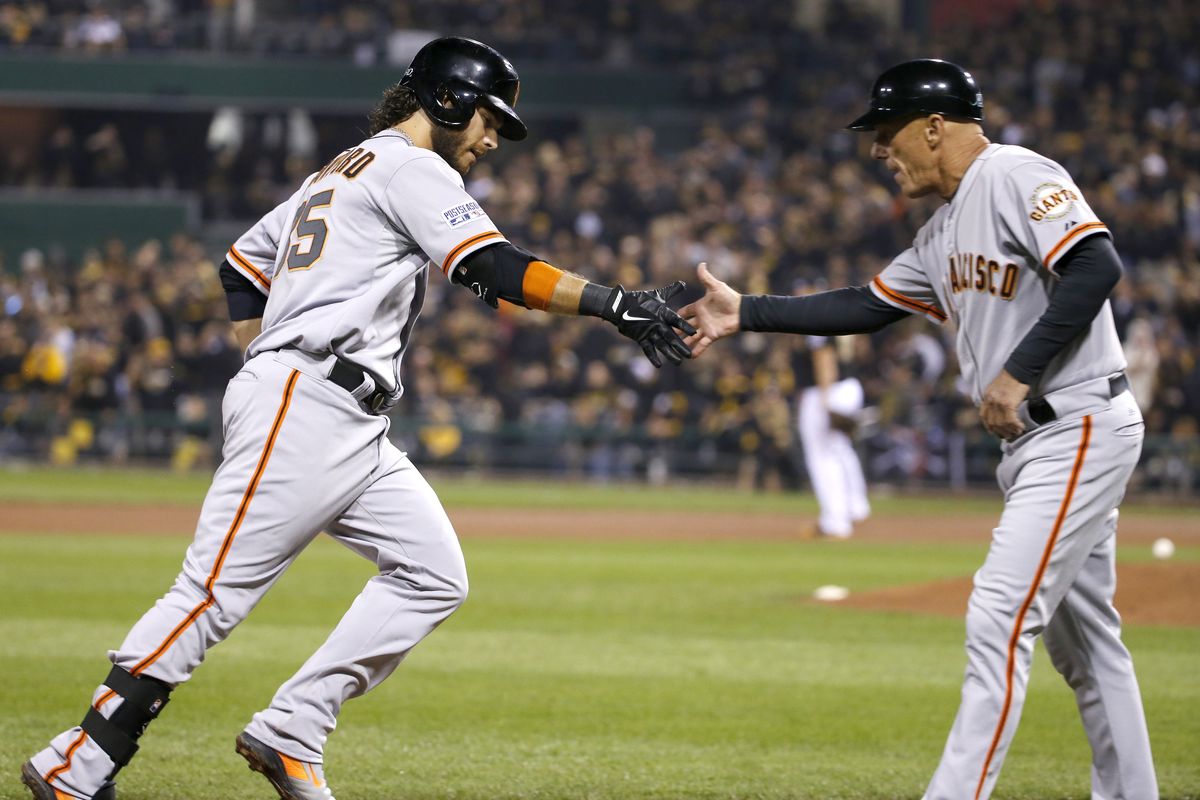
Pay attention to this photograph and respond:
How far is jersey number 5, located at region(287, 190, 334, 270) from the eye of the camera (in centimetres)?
471

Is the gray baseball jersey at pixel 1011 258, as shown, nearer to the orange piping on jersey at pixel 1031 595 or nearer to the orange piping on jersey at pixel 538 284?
the orange piping on jersey at pixel 1031 595

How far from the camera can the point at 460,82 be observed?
4.85 meters

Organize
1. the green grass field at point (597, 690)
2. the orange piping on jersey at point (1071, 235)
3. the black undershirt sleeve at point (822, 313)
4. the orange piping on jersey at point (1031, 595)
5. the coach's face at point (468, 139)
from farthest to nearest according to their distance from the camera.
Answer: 1. the green grass field at point (597, 690)
2. the black undershirt sleeve at point (822, 313)
3. the coach's face at point (468, 139)
4. the orange piping on jersey at point (1071, 235)
5. the orange piping on jersey at point (1031, 595)

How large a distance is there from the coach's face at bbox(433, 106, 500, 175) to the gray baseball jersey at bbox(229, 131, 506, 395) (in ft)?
0.56

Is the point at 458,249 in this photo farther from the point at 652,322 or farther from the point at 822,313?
the point at 822,313

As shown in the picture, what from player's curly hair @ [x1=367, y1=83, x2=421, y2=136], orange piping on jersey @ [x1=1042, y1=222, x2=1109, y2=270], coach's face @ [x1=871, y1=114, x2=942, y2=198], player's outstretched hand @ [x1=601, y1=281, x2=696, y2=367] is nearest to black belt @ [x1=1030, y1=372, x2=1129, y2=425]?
orange piping on jersey @ [x1=1042, y1=222, x2=1109, y2=270]

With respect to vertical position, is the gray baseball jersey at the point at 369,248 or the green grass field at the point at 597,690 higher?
the gray baseball jersey at the point at 369,248

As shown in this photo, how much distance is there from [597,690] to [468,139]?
3434 millimetres

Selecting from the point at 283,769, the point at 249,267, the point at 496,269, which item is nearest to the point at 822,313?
the point at 496,269

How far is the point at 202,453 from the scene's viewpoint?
23984 millimetres

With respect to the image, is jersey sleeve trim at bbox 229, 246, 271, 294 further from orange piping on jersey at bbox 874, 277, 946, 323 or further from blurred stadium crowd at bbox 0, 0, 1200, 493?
blurred stadium crowd at bbox 0, 0, 1200, 493

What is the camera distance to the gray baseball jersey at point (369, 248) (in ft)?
15.1

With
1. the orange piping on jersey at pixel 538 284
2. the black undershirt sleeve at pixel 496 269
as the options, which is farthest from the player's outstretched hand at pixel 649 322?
the black undershirt sleeve at pixel 496 269

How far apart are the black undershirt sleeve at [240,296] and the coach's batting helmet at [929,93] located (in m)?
2.10
